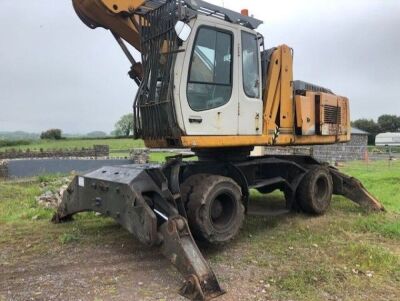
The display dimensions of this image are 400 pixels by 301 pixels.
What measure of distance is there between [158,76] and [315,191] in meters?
3.74

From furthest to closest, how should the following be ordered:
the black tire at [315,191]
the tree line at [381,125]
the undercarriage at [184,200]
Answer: the tree line at [381,125] < the black tire at [315,191] < the undercarriage at [184,200]

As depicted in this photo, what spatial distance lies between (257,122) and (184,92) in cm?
135

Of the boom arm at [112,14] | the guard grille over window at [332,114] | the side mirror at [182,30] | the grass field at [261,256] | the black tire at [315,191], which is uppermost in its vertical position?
the boom arm at [112,14]

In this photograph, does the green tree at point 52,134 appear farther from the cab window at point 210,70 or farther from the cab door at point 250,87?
the cab window at point 210,70

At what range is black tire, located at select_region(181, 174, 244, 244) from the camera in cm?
497

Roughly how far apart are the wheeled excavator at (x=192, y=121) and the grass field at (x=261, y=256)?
393mm

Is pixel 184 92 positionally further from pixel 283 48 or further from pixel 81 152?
pixel 81 152

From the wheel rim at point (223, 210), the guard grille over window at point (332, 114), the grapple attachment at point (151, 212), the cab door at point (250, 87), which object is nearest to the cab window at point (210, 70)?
the cab door at point (250, 87)

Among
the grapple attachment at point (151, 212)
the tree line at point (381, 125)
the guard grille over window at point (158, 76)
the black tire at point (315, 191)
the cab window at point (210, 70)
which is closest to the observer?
the grapple attachment at point (151, 212)

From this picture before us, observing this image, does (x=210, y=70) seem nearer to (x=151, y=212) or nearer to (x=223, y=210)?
(x=223, y=210)

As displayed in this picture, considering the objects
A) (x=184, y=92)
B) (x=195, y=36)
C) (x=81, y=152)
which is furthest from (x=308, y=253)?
(x=81, y=152)

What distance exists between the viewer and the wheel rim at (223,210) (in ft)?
17.4

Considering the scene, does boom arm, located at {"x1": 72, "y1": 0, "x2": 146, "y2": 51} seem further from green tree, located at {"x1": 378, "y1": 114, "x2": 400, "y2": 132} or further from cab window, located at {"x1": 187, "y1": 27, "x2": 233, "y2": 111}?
green tree, located at {"x1": 378, "y1": 114, "x2": 400, "y2": 132}

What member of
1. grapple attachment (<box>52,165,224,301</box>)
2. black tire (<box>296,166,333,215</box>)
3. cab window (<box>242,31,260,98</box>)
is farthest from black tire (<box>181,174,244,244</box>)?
black tire (<box>296,166,333,215</box>)
